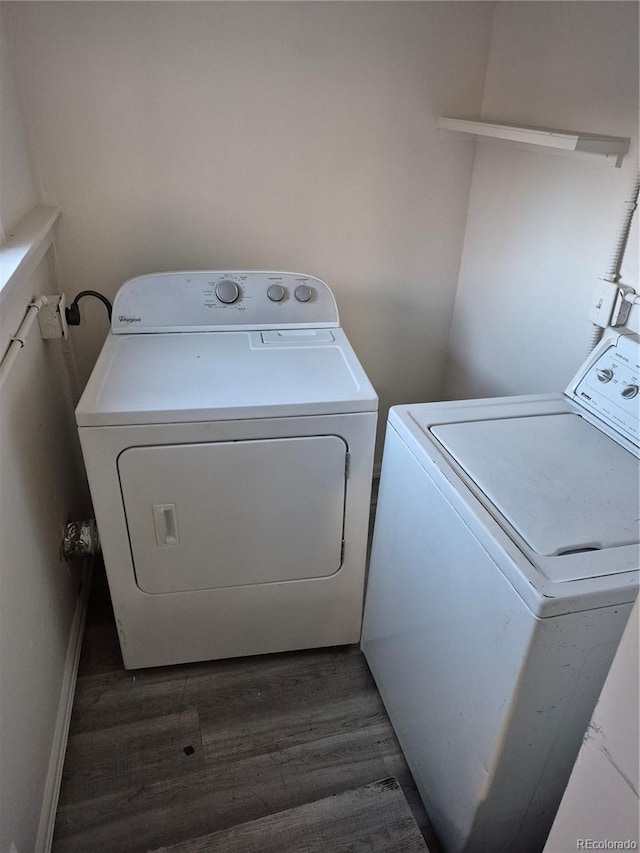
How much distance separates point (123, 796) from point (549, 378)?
1.59 meters

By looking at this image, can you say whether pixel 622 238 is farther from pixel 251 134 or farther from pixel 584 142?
pixel 251 134

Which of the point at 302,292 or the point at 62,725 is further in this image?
the point at 302,292

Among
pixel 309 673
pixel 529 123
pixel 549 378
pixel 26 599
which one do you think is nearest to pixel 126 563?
pixel 26 599

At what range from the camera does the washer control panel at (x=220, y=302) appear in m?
1.83

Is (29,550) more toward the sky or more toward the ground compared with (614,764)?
more toward the ground

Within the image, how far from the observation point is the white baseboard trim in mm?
1345

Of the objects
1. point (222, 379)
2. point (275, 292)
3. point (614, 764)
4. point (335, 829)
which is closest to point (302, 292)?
point (275, 292)

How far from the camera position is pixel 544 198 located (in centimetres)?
176

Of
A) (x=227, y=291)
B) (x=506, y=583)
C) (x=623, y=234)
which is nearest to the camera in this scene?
(x=506, y=583)

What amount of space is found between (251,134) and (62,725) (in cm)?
179

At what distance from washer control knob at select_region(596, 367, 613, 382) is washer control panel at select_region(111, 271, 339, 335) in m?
0.82

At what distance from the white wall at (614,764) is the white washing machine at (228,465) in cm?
97

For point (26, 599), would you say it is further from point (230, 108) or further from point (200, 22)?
point (200, 22)

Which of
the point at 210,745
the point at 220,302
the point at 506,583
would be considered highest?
the point at 220,302
